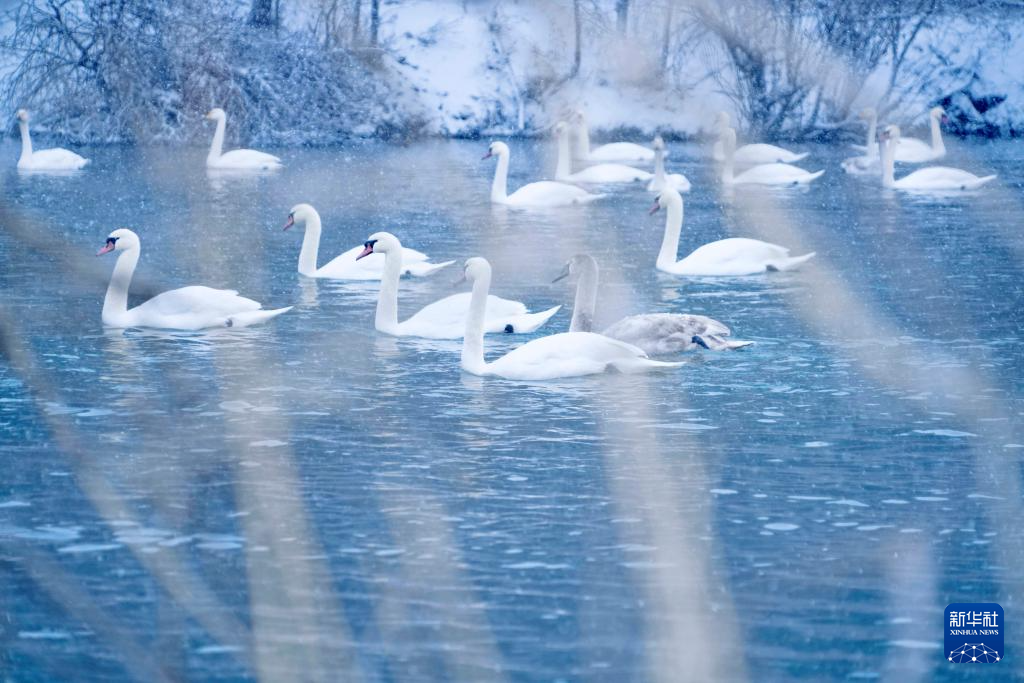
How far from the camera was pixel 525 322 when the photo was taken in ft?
44.4

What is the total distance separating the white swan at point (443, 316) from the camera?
43.4 ft

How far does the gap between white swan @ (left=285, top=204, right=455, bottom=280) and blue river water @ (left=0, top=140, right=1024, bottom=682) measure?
0.48 ft

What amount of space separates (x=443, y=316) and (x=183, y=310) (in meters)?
1.95

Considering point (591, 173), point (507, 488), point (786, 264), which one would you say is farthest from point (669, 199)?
point (591, 173)

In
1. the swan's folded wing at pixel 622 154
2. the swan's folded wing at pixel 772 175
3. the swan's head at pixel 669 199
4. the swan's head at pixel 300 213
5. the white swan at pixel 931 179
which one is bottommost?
the swan's folded wing at pixel 622 154

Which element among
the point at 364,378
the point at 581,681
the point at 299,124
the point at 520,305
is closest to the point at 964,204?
the point at 520,305

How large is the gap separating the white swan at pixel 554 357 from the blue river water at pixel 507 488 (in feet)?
0.42

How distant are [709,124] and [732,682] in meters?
32.9

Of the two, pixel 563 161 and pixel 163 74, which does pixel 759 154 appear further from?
pixel 163 74

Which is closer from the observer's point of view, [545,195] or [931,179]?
[545,195]

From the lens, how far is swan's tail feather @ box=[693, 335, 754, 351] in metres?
12.5

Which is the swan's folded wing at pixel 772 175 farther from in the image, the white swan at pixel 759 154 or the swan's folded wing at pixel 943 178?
the white swan at pixel 759 154

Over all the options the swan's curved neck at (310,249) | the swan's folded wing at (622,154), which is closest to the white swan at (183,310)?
the swan's curved neck at (310,249)

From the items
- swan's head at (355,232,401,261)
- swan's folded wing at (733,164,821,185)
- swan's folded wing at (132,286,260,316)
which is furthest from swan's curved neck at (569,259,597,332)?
swan's folded wing at (733,164,821,185)
